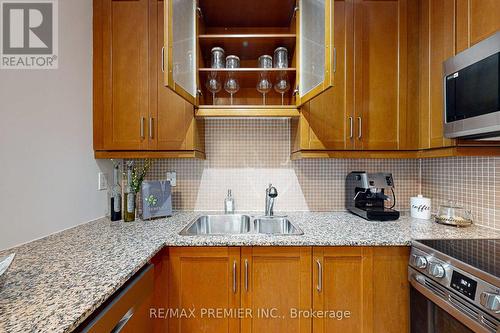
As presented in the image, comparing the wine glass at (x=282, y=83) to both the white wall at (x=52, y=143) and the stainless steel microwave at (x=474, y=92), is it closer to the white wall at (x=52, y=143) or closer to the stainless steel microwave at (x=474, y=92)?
the stainless steel microwave at (x=474, y=92)

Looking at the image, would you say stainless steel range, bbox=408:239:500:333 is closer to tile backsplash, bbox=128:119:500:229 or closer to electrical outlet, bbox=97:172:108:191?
tile backsplash, bbox=128:119:500:229

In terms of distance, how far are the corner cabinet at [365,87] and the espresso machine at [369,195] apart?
21 cm

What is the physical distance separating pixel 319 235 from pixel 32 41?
1.82 metres

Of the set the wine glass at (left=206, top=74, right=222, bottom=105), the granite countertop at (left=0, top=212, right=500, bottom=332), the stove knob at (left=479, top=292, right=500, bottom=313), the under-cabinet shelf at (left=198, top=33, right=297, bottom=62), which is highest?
the under-cabinet shelf at (left=198, top=33, right=297, bottom=62)

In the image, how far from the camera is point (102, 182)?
70.0 inches

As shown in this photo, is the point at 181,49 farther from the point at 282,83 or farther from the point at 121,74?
the point at 282,83

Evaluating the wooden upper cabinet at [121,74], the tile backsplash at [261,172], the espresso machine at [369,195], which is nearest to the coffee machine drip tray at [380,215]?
the espresso machine at [369,195]

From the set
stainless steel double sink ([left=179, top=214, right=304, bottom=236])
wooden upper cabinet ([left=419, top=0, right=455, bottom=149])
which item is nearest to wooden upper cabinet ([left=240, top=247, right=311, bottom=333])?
stainless steel double sink ([left=179, top=214, right=304, bottom=236])

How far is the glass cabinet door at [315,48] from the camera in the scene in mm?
1262

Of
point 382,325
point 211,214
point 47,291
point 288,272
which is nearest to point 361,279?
point 382,325

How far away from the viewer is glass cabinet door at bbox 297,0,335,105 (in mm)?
1262

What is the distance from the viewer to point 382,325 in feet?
4.23

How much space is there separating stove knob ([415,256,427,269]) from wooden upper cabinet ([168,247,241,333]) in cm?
87

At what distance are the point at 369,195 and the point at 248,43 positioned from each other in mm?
1386
